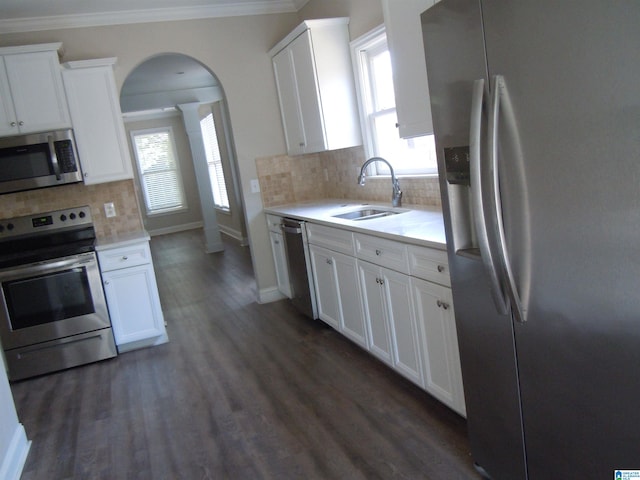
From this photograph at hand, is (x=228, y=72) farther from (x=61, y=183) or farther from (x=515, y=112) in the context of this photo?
(x=515, y=112)

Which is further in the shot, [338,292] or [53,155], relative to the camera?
[53,155]

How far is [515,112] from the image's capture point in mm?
1440

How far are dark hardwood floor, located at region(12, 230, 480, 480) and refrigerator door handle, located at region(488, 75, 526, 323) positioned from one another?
35.8 inches

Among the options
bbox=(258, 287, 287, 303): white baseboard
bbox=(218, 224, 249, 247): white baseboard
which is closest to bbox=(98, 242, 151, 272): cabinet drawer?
bbox=(258, 287, 287, 303): white baseboard

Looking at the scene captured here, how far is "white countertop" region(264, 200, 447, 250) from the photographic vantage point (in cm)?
240

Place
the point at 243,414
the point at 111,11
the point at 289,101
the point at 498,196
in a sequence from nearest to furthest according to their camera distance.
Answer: the point at 498,196, the point at 243,414, the point at 111,11, the point at 289,101

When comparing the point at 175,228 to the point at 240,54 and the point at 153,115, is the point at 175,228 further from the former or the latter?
the point at 240,54

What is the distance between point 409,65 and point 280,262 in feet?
8.01

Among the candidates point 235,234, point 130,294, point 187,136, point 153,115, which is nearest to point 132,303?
point 130,294

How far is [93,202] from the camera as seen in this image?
14.6 feet

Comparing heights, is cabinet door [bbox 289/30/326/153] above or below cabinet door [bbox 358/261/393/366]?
above

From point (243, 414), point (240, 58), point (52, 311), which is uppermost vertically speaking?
point (240, 58)

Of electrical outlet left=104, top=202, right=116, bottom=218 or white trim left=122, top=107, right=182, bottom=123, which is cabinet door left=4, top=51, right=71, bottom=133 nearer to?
electrical outlet left=104, top=202, right=116, bottom=218

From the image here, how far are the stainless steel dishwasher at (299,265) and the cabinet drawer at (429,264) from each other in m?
1.51
